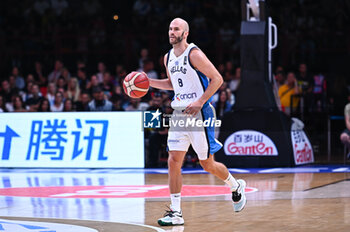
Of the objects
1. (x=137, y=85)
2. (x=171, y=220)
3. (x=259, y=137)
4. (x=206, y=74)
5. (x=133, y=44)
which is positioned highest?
(x=133, y=44)

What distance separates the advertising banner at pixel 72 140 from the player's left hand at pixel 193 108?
7443 millimetres

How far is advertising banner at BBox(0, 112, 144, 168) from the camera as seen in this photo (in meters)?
15.0

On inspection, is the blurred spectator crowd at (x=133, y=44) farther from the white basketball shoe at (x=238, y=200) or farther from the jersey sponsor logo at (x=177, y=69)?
the white basketball shoe at (x=238, y=200)

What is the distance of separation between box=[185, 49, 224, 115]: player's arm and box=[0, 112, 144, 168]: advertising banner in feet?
23.8

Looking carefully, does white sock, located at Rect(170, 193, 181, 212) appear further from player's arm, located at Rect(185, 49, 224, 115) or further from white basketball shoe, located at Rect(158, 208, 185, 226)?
player's arm, located at Rect(185, 49, 224, 115)

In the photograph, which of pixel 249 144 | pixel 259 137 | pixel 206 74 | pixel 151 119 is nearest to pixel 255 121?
pixel 259 137

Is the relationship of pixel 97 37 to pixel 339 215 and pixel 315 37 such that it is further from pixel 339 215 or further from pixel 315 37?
pixel 339 215

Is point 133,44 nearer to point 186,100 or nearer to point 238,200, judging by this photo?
point 186,100

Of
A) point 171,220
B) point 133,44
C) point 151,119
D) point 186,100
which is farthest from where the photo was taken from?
point 133,44

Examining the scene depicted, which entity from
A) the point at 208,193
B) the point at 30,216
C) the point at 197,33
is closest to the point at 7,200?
the point at 30,216

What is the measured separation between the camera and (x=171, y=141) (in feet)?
25.9

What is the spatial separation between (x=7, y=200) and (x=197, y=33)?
39.2ft

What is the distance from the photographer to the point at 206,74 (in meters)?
7.78

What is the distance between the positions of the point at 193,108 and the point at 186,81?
0.48 meters
